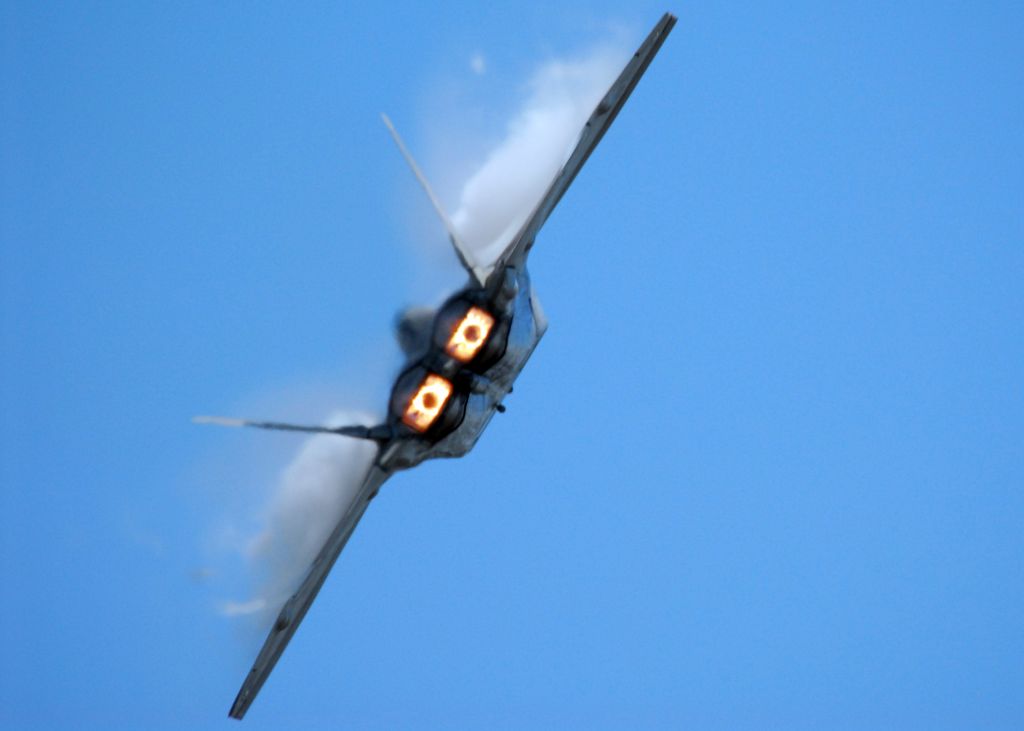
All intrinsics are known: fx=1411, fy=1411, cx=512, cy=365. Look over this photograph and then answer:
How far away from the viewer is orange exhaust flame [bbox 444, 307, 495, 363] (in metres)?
24.5

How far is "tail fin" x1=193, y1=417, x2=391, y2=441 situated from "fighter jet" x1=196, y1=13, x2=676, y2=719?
2 centimetres

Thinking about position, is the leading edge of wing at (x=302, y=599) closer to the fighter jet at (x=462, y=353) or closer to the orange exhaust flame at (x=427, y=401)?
the fighter jet at (x=462, y=353)

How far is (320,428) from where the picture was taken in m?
24.2

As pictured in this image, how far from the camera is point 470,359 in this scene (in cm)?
2489

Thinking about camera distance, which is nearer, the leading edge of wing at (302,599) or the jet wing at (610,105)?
the jet wing at (610,105)

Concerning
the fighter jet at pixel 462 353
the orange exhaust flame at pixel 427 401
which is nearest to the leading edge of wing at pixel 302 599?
the fighter jet at pixel 462 353

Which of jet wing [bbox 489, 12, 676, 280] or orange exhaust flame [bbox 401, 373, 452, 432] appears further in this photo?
jet wing [bbox 489, 12, 676, 280]

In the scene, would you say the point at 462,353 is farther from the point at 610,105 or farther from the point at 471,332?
the point at 610,105

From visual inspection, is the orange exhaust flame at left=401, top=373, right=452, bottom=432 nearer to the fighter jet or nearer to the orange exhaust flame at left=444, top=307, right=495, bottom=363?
the fighter jet

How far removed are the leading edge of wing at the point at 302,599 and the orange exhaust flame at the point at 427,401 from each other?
1.22 m

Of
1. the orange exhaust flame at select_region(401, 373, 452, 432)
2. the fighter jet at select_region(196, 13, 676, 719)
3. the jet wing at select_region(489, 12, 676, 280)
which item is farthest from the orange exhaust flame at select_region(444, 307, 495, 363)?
the jet wing at select_region(489, 12, 676, 280)

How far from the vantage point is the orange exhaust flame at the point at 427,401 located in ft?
81.7

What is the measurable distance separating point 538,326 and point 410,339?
8.56 ft

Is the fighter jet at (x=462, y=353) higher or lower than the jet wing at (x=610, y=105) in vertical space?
lower
